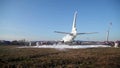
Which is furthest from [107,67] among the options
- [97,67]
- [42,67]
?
[42,67]

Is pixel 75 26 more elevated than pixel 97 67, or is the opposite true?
pixel 75 26

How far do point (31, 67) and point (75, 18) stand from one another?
41.8 meters

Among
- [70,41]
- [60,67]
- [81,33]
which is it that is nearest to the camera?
[60,67]

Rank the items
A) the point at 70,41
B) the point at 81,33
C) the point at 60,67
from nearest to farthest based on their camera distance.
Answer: the point at 60,67 < the point at 81,33 < the point at 70,41

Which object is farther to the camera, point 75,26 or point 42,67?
point 75,26

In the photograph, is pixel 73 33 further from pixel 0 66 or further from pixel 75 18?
pixel 0 66

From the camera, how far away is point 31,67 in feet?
48.2

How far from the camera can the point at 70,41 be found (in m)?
60.2

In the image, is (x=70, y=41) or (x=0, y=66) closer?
(x=0, y=66)

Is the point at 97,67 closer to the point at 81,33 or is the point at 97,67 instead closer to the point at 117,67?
the point at 117,67

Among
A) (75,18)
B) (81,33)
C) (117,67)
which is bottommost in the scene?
(117,67)

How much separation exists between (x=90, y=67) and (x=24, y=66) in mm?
5503

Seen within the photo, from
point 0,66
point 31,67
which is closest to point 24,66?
point 31,67

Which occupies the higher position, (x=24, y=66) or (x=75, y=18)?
(x=75, y=18)
